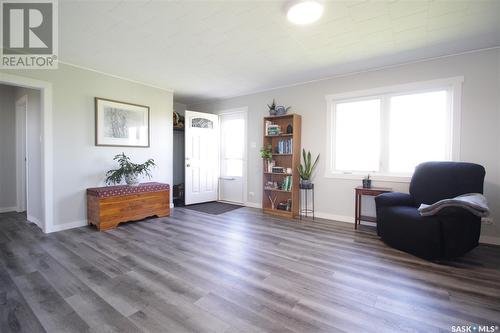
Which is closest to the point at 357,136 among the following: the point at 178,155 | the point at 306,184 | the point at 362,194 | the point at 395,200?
the point at 362,194

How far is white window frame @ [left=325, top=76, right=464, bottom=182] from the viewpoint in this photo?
3145mm

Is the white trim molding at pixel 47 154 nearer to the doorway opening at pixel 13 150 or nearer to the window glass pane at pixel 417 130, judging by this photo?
the doorway opening at pixel 13 150

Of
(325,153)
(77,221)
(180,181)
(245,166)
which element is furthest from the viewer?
(180,181)

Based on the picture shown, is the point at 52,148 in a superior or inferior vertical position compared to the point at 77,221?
superior

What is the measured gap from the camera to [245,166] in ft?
17.3

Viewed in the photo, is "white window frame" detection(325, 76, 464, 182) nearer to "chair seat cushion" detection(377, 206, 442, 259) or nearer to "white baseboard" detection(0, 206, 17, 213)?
"chair seat cushion" detection(377, 206, 442, 259)

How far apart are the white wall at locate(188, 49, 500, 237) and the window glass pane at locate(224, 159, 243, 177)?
298 mm

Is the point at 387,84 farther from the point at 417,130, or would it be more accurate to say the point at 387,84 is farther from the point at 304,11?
the point at 304,11

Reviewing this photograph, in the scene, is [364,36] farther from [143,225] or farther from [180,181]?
[180,181]

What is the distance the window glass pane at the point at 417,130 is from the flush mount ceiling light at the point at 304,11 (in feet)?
7.18

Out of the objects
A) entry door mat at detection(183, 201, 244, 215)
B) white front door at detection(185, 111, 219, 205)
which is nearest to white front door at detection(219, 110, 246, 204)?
white front door at detection(185, 111, 219, 205)

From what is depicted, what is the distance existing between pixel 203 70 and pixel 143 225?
2.73 meters

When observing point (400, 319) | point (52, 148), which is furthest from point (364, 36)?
point (52, 148)

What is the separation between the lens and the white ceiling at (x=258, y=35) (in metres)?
2.20
